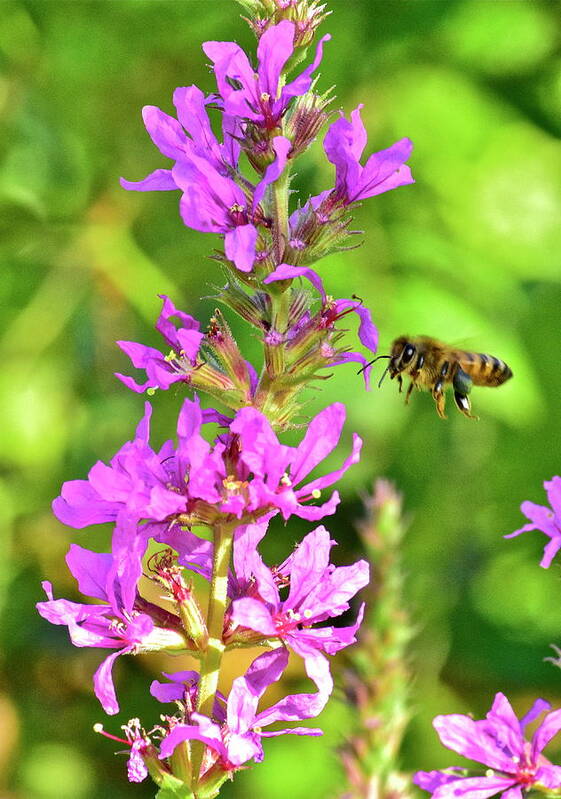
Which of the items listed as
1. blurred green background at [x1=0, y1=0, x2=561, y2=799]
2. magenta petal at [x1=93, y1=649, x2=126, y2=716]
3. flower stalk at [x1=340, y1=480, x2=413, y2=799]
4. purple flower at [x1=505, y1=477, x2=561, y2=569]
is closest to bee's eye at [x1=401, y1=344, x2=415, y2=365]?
flower stalk at [x1=340, y1=480, x2=413, y2=799]

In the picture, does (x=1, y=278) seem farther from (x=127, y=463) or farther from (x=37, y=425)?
(x=127, y=463)

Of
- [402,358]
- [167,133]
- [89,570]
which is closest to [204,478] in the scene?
[89,570]

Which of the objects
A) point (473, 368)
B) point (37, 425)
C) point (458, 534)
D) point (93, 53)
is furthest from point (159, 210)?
point (473, 368)

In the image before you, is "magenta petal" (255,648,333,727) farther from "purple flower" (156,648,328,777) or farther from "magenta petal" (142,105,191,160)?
"magenta petal" (142,105,191,160)

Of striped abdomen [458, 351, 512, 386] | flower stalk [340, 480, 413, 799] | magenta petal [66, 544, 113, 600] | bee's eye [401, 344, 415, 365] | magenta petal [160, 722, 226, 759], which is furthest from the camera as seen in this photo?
striped abdomen [458, 351, 512, 386]

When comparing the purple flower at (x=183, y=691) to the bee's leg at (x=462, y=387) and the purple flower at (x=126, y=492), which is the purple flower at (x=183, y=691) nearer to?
the purple flower at (x=126, y=492)

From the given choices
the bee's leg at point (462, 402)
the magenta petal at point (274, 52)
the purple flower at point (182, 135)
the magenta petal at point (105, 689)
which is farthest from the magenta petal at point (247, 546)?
the bee's leg at point (462, 402)
